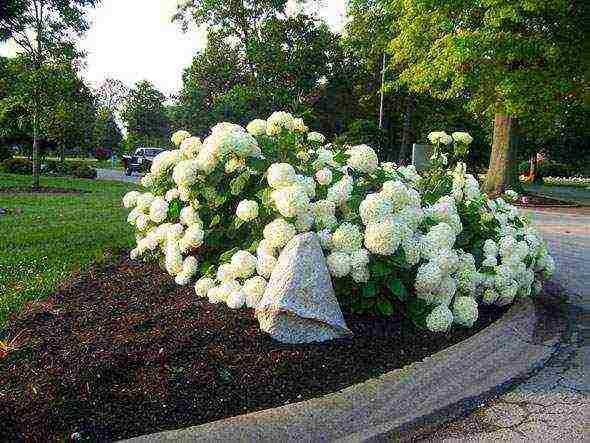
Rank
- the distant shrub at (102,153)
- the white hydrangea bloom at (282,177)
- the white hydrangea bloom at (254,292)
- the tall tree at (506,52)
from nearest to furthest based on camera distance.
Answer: the white hydrangea bloom at (254,292) < the white hydrangea bloom at (282,177) < the tall tree at (506,52) < the distant shrub at (102,153)

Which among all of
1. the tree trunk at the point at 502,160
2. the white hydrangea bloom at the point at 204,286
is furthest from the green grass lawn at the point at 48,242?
the tree trunk at the point at 502,160

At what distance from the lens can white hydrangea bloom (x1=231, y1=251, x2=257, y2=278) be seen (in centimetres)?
428

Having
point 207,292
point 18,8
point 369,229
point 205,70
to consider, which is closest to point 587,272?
point 369,229

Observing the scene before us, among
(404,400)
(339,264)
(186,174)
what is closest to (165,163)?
(186,174)

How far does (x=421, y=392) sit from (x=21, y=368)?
7.24ft

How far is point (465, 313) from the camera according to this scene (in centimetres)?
463

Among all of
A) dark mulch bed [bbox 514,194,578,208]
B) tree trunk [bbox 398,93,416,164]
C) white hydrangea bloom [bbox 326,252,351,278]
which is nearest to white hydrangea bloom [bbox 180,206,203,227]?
white hydrangea bloom [bbox 326,252,351,278]

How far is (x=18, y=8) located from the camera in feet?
28.8

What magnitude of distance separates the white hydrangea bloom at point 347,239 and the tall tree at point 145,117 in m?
54.1

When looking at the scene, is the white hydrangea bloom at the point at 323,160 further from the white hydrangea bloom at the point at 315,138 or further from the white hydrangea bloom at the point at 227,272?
the white hydrangea bloom at the point at 227,272

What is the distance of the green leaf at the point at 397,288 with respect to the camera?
13.5ft

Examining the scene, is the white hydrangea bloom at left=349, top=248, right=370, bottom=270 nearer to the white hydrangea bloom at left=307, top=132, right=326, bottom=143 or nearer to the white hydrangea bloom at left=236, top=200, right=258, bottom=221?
the white hydrangea bloom at left=236, top=200, right=258, bottom=221

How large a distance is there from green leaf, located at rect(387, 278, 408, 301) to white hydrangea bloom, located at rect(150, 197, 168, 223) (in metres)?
2.25

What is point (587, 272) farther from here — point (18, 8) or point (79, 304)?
point (18, 8)
